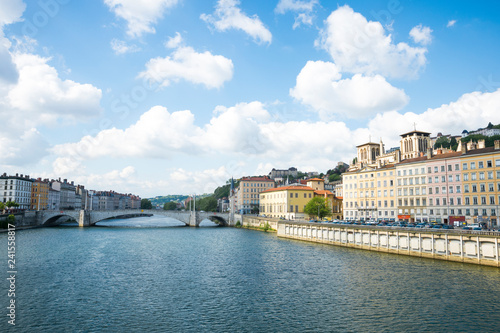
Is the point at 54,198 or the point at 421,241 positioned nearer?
the point at 421,241

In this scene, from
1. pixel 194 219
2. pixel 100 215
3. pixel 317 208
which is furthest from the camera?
pixel 194 219

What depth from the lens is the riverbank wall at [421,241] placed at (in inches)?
1732

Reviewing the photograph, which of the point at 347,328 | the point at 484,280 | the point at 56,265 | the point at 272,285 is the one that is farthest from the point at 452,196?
the point at 56,265

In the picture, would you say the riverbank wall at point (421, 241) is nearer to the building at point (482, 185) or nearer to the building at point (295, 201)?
the building at point (482, 185)

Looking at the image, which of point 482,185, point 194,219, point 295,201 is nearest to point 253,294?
point 482,185

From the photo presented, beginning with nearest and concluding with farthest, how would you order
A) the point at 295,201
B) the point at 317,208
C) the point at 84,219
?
the point at 317,208, the point at 295,201, the point at 84,219


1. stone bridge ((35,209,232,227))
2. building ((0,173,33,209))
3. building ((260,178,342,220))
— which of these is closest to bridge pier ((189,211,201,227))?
stone bridge ((35,209,232,227))

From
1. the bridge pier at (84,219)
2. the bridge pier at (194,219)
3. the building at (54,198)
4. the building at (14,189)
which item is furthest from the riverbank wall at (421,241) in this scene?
the building at (54,198)

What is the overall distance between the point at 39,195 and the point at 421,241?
16233 centimetres

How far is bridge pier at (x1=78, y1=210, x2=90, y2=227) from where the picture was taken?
128 meters

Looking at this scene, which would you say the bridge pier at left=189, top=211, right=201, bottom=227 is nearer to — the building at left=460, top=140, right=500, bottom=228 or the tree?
the tree

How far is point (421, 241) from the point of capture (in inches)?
2055

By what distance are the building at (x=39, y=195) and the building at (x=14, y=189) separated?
6.12 metres

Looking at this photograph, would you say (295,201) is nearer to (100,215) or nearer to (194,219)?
Answer: (194,219)
